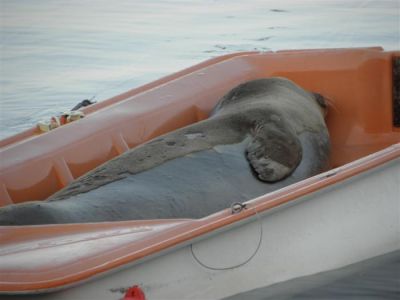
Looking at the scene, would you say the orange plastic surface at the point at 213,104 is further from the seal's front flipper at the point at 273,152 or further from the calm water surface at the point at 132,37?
the calm water surface at the point at 132,37

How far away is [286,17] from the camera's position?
41.7ft

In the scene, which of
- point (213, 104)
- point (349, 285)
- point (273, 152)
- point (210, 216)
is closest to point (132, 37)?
point (213, 104)

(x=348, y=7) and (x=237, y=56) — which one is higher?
(x=237, y=56)

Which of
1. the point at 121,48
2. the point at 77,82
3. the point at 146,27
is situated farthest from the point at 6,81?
the point at 146,27

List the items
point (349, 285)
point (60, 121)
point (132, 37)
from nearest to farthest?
point (349, 285)
point (60, 121)
point (132, 37)

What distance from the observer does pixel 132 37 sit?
463 inches

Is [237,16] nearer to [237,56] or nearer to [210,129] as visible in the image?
[237,56]

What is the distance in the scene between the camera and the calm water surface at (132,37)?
31.4 feet

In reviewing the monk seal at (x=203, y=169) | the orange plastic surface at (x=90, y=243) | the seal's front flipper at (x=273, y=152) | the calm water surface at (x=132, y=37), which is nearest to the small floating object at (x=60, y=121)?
the monk seal at (x=203, y=169)

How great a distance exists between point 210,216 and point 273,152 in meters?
1.15

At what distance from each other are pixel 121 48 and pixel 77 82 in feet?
5.15

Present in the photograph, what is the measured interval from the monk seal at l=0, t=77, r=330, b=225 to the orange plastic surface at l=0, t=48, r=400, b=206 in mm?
468

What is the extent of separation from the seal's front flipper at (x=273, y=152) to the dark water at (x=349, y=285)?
686mm

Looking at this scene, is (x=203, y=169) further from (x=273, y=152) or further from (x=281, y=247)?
(x=281, y=247)
